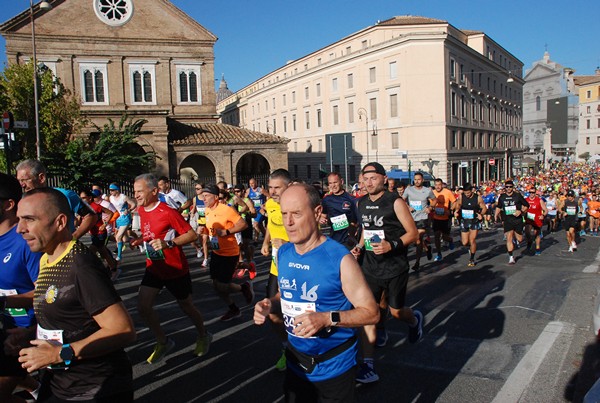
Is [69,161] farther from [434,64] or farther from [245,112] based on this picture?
[245,112]

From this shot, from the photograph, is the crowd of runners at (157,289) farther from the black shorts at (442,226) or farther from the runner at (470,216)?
the black shorts at (442,226)

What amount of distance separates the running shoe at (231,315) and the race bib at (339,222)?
6.72ft

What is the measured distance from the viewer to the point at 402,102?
160ft

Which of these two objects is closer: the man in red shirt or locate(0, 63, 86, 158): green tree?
the man in red shirt

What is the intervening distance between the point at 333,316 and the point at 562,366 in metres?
3.72

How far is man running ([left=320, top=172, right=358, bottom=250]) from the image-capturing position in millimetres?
6348

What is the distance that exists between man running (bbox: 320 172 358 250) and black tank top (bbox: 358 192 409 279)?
0.58 meters

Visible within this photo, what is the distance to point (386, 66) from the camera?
49.8 meters

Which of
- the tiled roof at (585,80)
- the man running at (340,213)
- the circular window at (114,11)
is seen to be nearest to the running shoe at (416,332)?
the man running at (340,213)

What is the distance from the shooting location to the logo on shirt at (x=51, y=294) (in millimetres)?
2625

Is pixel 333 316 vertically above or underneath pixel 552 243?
above

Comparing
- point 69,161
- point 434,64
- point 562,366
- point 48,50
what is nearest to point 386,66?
point 434,64

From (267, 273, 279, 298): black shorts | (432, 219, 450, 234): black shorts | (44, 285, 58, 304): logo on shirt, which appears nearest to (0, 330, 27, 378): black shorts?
(44, 285, 58, 304): logo on shirt

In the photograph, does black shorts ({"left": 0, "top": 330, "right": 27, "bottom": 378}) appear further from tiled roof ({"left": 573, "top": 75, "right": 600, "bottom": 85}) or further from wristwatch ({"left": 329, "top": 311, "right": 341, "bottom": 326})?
tiled roof ({"left": 573, "top": 75, "right": 600, "bottom": 85})
